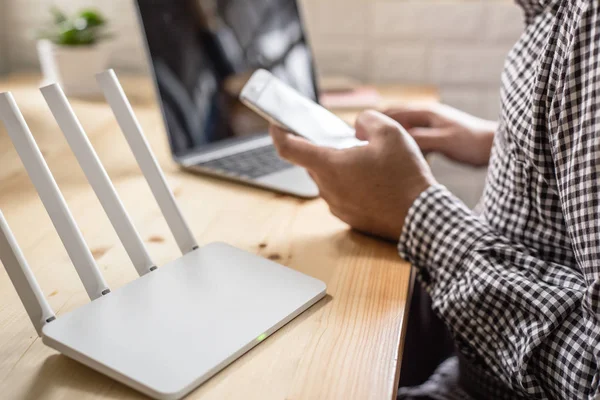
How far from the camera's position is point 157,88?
87 centimetres

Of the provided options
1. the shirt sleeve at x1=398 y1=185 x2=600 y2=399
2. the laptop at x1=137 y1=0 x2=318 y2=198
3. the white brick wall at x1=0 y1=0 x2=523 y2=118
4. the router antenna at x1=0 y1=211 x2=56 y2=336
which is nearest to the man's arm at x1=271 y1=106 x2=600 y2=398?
the shirt sleeve at x1=398 y1=185 x2=600 y2=399

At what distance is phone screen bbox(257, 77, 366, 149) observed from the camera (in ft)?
2.39

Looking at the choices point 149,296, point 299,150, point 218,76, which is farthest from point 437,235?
point 218,76

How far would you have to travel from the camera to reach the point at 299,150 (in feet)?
2.34

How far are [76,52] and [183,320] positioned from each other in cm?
86

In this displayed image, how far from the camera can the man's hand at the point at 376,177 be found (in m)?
0.67

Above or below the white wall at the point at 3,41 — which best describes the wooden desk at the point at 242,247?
below

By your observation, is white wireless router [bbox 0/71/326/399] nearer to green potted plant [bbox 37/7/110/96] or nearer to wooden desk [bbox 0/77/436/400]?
wooden desk [bbox 0/77/436/400]

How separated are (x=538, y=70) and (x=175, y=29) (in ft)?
1.69

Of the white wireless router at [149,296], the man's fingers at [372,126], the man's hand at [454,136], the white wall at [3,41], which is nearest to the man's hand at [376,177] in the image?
the man's fingers at [372,126]

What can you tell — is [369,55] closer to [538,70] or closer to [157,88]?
[157,88]

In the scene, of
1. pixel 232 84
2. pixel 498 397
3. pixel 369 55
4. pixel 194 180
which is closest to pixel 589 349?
pixel 498 397

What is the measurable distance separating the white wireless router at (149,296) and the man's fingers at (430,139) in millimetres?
407

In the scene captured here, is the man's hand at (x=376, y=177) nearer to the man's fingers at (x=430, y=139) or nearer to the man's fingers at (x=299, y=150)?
the man's fingers at (x=299, y=150)
